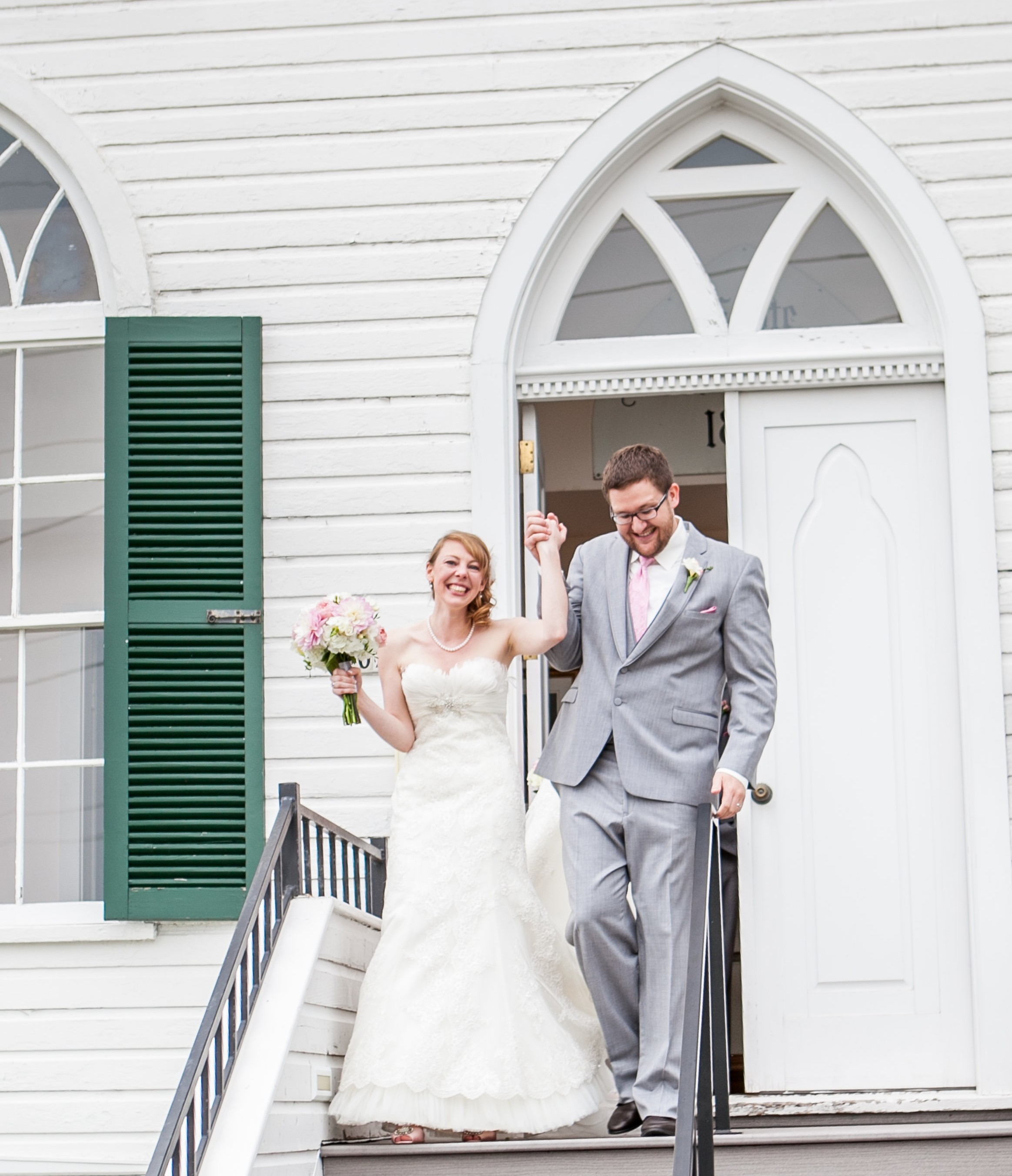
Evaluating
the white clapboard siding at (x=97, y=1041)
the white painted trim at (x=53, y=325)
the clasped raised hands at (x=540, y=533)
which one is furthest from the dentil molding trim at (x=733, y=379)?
the white clapboard siding at (x=97, y=1041)

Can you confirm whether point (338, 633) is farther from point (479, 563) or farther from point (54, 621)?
point (54, 621)

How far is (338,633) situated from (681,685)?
37.9 inches

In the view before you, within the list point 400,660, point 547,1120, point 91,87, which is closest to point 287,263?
point 91,87

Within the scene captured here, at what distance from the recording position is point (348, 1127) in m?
4.13

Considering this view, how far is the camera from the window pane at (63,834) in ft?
18.0

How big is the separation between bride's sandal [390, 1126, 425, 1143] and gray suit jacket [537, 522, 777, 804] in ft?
3.28

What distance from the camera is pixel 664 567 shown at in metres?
4.35

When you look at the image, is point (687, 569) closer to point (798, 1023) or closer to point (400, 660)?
point (400, 660)

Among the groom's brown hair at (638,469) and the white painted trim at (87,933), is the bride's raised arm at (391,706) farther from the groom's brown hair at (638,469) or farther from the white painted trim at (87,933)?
the white painted trim at (87,933)

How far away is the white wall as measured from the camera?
211 inches

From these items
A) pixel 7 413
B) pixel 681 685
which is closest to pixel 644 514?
pixel 681 685

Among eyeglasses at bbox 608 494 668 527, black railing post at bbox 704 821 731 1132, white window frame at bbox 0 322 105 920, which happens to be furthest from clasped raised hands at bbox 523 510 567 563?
white window frame at bbox 0 322 105 920

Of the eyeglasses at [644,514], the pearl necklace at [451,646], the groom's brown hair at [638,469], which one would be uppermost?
the groom's brown hair at [638,469]

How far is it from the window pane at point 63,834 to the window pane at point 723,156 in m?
3.14
